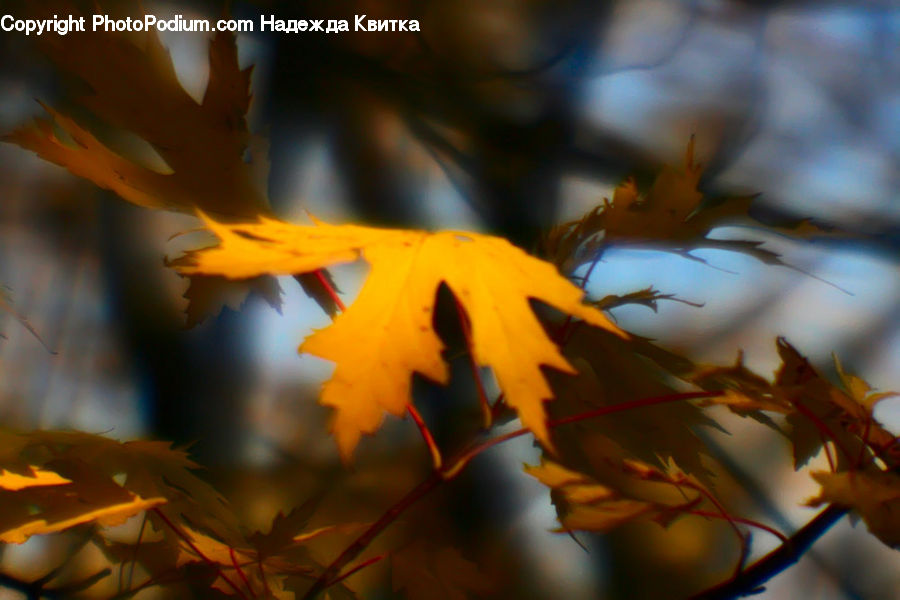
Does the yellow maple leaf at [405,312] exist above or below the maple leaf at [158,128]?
below

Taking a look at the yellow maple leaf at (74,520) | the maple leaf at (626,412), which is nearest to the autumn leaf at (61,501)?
the yellow maple leaf at (74,520)

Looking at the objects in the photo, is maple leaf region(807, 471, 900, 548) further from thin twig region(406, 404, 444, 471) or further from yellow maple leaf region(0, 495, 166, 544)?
yellow maple leaf region(0, 495, 166, 544)

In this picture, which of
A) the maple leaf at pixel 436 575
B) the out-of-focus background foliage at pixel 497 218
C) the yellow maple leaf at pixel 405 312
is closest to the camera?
the yellow maple leaf at pixel 405 312

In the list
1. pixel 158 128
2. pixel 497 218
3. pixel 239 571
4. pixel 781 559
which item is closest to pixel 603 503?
pixel 781 559

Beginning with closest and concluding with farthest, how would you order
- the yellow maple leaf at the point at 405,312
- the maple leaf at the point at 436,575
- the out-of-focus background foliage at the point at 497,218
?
the yellow maple leaf at the point at 405,312
the maple leaf at the point at 436,575
the out-of-focus background foliage at the point at 497,218

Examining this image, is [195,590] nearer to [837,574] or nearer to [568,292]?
[568,292]

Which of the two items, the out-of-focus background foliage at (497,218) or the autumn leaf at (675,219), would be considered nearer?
the autumn leaf at (675,219)

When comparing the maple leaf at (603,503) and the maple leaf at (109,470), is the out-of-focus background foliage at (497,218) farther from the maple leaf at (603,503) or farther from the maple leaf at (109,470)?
the maple leaf at (603,503)

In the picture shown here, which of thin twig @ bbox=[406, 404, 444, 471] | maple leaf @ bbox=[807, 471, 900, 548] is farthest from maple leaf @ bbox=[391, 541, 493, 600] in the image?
maple leaf @ bbox=[807, 471, 900, 548]
